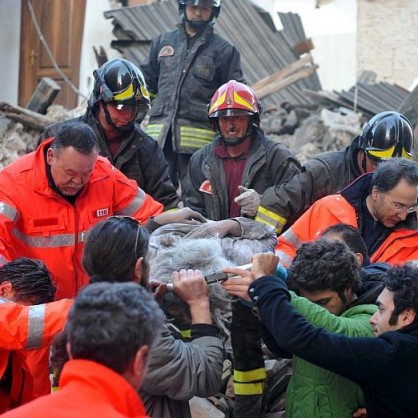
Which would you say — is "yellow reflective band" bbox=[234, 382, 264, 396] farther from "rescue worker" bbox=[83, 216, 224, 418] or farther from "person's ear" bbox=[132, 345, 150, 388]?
"person's ear" bbox=[132, 345, 150, 388]

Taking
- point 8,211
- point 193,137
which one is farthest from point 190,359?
point 193,137

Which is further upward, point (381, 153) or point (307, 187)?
point (381, 153)

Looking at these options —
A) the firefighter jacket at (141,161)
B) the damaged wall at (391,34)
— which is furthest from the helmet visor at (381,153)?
the damaged wall at (391,34)

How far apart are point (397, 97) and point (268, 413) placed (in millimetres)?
9609

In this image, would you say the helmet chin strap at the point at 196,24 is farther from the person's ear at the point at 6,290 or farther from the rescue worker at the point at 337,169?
the person's ear at the point at 6,290

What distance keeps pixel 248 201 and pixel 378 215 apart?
0.92m

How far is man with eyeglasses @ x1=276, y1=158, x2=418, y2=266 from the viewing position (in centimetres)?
449

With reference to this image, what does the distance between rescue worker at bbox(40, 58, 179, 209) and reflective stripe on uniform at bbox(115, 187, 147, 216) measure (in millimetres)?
654

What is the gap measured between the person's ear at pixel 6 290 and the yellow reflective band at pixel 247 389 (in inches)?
47.2

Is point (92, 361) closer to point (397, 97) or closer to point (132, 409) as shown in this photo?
point (132, 409)

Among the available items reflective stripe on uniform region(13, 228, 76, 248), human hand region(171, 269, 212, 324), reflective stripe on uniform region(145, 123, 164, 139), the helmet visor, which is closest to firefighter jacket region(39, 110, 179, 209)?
reflective stripe on uniform region(13, 228, 76, 248)

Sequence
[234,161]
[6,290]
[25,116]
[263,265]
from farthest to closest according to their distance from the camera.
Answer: [25,116] < [234,161] < [6,290] < [263,265]

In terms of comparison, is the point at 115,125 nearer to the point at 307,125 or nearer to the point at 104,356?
the point at 104,356

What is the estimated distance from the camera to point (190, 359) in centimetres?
305
